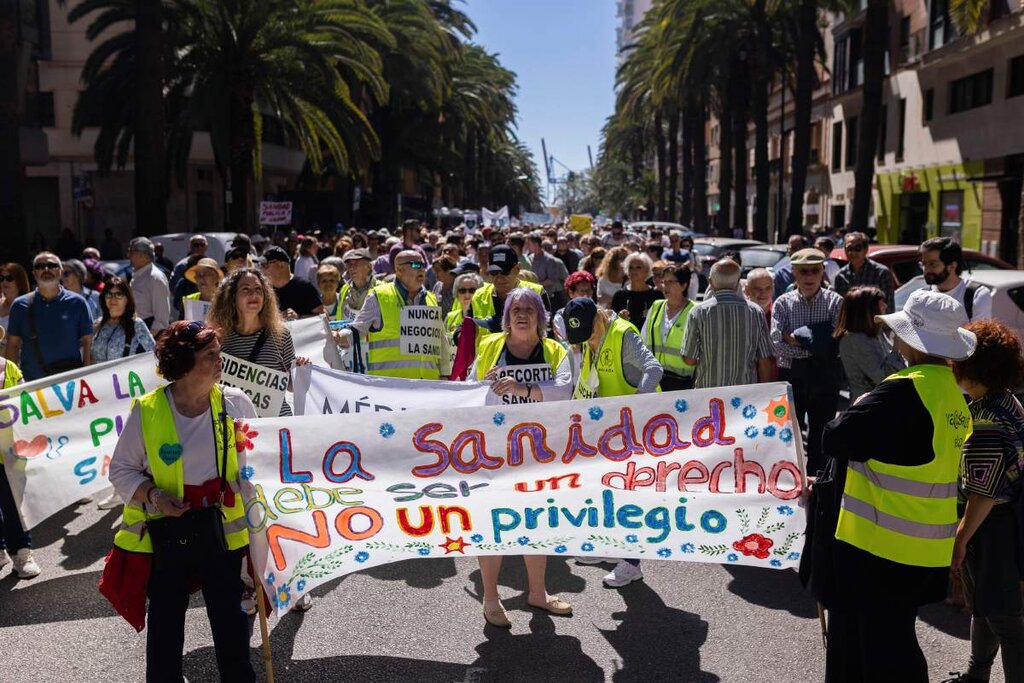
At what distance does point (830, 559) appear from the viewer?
392cm

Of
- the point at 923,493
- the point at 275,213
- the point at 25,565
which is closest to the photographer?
the point at 923,493

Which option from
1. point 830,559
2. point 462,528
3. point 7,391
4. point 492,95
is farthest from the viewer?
point 492,95

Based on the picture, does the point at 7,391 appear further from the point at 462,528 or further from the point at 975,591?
the point at 975,591

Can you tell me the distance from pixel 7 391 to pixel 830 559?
4468 millimetres

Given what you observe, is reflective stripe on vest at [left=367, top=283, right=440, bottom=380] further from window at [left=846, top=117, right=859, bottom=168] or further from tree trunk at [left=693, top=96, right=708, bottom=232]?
tree trunk at [left=693, top=96, right=708, bottom=232]

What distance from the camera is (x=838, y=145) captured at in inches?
1727

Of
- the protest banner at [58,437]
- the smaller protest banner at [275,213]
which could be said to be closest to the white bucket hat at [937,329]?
the protest banner at [58,437]

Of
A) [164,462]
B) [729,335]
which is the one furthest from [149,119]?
[164,462]

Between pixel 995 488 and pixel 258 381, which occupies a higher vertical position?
pixel 258 381

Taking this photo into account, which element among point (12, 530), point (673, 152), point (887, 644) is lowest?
point (12, 530)

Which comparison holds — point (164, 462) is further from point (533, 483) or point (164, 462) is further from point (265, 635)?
point (533, 483)

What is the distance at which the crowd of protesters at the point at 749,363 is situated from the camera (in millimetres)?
3701

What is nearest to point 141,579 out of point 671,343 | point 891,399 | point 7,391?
point 7,391

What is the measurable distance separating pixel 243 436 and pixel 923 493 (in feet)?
8.91
